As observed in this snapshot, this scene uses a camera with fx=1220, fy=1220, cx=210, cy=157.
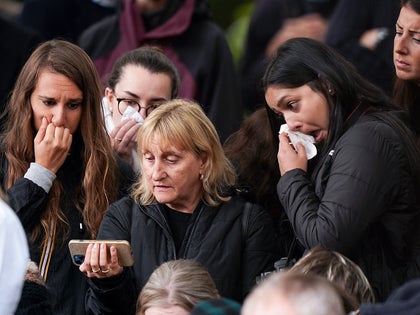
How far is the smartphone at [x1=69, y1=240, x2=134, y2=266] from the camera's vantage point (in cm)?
521

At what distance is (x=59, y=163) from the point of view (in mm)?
5879

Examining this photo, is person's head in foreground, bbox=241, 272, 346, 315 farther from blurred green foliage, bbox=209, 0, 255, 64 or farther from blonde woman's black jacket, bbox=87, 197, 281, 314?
blurred green foliage, bbox=209, 0, 255, 64

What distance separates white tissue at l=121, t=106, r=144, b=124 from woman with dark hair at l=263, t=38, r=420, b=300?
938mm

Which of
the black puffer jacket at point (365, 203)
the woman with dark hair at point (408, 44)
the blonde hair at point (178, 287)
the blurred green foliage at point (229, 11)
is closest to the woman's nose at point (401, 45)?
the woman with dark hair at point (408, 44)

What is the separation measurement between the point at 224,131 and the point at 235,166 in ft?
5.01

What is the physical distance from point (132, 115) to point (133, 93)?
136 millimetres

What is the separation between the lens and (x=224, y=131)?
757 centimetres

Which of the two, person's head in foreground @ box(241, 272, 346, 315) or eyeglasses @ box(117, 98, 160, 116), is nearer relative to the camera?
person's head in foreground @ box(241, 272, 346, 315)

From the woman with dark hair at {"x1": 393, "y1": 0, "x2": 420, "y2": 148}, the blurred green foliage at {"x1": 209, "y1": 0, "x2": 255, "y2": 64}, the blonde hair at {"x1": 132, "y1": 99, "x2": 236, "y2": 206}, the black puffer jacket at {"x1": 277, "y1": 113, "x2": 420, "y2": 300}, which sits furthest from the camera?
the blurred green foliage at {"x1": 209, "y1": 0, "x2": 255, "y2": 64}

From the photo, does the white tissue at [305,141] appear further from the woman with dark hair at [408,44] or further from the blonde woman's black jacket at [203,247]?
the woman with dark hair at [408,44]

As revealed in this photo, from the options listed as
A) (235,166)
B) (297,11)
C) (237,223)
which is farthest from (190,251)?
(297,11)

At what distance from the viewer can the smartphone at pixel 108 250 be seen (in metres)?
5.21

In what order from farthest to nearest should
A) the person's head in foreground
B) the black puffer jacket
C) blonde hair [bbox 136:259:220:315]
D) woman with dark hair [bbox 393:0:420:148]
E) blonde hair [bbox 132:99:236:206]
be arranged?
woman with dark hair [bbox 393:0:420:148] → blonde hair [bbox 132:99:236:206] → the black puffer jacket → blonde hair [bbox 136:259:220:315] → the person's head in foreground

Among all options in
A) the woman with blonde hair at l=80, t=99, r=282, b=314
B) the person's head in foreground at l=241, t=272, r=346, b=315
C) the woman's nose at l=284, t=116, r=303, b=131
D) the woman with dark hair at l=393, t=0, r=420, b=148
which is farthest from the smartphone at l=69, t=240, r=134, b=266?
the woman with dark hair at l=393, t=0, r=420, b=148
